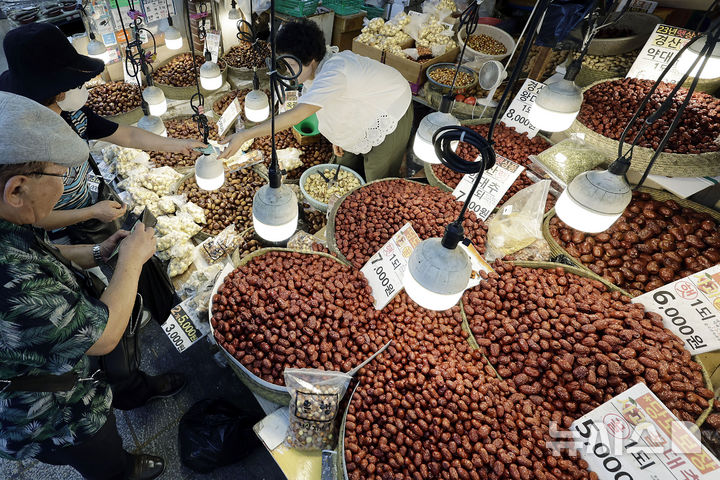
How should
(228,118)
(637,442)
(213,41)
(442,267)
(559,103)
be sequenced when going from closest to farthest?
1. (442,267)
2. (637,442)
3. (559,103)
4. (228,118)
5. (213,41)

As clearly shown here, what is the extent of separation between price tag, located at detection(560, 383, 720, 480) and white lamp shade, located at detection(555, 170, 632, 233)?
703 millimetres

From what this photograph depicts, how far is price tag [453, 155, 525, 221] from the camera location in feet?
8.43

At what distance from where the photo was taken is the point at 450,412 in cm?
175

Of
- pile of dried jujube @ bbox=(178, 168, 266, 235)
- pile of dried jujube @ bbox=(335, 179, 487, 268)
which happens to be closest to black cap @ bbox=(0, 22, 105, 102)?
pile of dried jujube @ bbox=(178, 168, 266, 235)

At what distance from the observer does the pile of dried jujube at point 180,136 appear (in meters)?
3.68

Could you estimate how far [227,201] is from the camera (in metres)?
3.22

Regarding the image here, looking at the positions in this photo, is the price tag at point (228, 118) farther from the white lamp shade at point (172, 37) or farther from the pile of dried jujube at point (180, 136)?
the white lamp shade at point (172, 37)

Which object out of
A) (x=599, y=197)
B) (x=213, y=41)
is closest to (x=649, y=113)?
(x=599, y=197)

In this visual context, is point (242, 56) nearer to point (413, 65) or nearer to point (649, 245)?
point (413, 65)

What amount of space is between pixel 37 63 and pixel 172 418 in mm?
2348

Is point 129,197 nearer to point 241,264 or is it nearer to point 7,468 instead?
point 241,264

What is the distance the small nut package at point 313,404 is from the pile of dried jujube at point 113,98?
12.6 ft

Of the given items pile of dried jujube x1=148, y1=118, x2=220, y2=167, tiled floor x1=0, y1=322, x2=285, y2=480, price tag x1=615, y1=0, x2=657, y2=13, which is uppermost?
price tag x1=615, y1=0, x2=657, y2=13

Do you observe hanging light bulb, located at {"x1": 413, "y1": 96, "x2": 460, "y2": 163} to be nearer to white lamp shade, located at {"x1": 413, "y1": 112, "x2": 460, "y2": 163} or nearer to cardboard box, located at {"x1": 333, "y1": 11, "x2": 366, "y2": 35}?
white lamp shade, located at {"x1": 413, "y1": 112, "x2": 460, "y2": 163}
